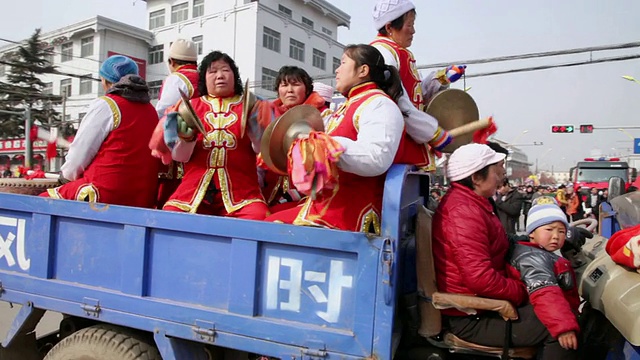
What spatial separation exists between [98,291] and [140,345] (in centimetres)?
34

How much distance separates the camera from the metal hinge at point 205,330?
81.7 inches

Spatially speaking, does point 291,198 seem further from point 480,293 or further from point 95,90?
point 95,90

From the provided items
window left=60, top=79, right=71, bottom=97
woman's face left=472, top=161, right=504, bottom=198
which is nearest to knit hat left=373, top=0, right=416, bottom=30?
woman's face left=472, top=161, right=504, bottom=198

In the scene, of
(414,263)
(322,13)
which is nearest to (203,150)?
(414,263)

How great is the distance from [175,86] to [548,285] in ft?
8.30

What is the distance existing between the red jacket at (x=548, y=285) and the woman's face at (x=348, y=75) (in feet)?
3.64

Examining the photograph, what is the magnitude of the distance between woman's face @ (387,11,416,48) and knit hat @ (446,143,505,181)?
1018 millimetres

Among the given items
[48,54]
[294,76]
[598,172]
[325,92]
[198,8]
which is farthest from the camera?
[198,8]

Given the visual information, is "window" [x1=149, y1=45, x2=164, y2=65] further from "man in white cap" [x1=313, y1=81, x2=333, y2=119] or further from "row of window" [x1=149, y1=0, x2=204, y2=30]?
"man in white cap" [x1=313, y1=81, x2=333, y2=119]

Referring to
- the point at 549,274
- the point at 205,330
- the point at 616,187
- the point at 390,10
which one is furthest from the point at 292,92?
the point at 616,187

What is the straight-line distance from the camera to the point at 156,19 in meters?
Answer: 35.9

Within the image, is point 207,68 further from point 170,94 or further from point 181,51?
point 181,51

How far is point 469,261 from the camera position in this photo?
195 cm

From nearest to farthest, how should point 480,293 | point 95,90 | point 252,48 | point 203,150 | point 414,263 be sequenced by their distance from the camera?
1. point 480,293
2. point 414,263
3. point 203,150
4. point 252,48
5. point 95,90
